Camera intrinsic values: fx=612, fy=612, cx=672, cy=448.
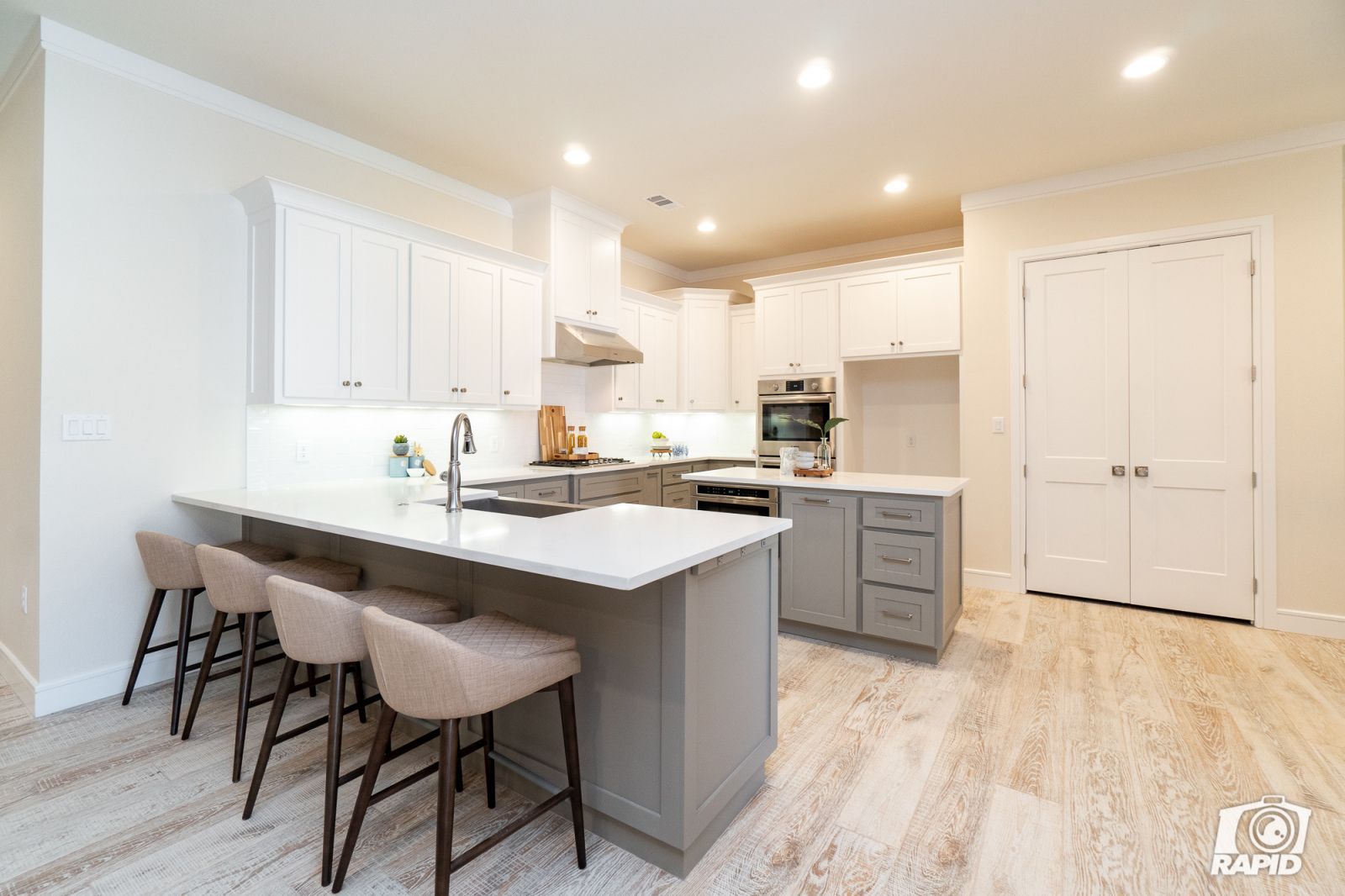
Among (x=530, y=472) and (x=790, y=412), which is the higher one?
(x=790, y=412)

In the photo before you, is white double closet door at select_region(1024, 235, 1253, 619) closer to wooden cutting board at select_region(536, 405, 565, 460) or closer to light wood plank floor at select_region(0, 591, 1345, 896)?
light wood plank floor at select_region(0, 591, 1345, 896)

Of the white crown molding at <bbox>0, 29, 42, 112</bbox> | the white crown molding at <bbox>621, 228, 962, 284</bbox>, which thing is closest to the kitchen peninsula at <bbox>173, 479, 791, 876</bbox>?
the white crown molding at <bbox>0, 29, 42, 112</bbox>

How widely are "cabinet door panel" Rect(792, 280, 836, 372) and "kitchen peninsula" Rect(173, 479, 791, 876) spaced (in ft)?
11.2

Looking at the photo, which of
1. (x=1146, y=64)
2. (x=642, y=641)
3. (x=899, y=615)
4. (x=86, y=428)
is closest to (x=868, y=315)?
(x=1146, y=64)

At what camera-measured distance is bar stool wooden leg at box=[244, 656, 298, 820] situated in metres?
1.88

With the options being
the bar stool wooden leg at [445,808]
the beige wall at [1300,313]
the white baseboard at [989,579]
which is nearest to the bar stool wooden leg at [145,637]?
the bar stool wooden leg at [445,808]

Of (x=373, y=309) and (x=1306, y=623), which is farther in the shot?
(x=1306, y=623)

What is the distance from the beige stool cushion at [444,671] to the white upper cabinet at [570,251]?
325 cm

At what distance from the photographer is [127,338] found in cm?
277

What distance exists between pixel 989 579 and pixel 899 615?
173 cm

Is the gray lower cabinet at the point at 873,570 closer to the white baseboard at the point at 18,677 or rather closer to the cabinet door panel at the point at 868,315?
the cabinet door panel at the point at 868,315

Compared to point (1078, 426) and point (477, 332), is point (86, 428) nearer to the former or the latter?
point (477, 332)

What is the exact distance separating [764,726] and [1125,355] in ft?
11.9

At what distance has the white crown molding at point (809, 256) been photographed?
5375 mm
